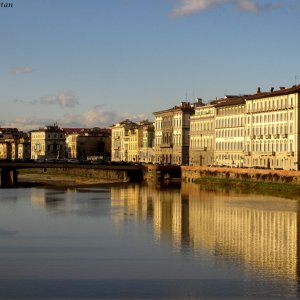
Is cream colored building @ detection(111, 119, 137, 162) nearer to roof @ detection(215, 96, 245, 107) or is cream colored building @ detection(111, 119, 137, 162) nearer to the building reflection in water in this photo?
roof @ detection(215, 96, 245, 107)

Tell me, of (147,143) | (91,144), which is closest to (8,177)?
(147,143)

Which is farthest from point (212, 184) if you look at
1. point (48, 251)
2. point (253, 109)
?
point (48, 251)

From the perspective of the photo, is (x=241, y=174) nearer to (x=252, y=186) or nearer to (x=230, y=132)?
(x=252, y=186)

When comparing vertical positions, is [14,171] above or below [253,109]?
below

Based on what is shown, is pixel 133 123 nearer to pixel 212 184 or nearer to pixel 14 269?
pixel 212 184

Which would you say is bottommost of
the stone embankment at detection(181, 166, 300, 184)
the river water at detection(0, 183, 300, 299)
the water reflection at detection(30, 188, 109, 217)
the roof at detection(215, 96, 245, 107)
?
the river water at detection(0, 183, 300, 299)

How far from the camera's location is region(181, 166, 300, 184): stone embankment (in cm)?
Answer: 8019

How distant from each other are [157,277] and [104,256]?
5.66m

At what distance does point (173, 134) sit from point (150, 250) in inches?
3681

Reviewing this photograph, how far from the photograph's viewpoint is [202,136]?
11975 cm

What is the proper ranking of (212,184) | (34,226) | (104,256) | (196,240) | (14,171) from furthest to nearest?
(14,171) → (212,184) → (34,226) → (196,240) → (104,256)

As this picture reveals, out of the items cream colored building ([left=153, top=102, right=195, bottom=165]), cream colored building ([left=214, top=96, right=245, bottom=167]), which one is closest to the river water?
cream colored building ([left=214, top=96, right=245, bottom=167])

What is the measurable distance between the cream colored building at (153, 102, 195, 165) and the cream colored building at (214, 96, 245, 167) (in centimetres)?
1365

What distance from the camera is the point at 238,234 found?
45.7 meters
